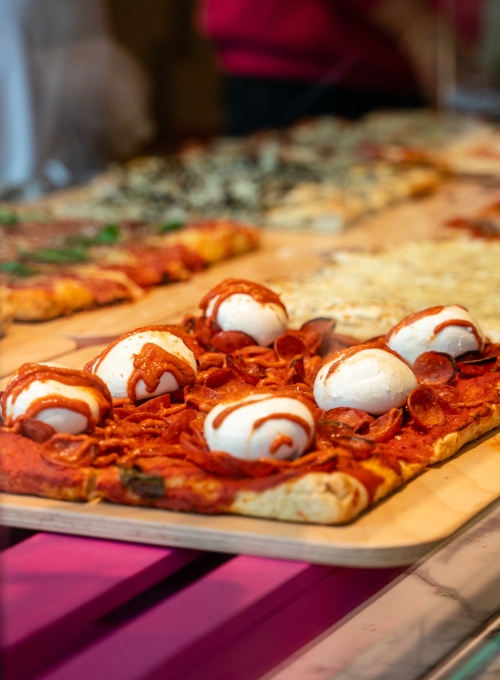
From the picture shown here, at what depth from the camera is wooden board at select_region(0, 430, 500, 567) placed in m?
1.24

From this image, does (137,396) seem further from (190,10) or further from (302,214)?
(190,10)

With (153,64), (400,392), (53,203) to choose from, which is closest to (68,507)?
(400,392)

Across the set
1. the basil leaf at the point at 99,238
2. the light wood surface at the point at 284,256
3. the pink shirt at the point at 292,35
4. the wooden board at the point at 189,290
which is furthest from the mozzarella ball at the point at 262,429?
the pink shirt at the point at 292,35

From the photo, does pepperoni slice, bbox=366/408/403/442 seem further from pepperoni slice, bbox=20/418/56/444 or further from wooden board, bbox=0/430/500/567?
pepperoni slice, bbox=20/418/56/444

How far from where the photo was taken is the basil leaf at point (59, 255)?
2.83 m

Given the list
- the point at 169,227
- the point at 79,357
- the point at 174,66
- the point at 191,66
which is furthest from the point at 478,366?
the point at 191,66

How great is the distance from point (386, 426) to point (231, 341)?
17.4 inches

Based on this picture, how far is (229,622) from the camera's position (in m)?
1.15

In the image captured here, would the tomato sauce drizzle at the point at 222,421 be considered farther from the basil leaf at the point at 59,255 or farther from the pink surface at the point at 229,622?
the basil leaf at the point at 59,255

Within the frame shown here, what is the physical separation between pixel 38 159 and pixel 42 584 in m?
3.31

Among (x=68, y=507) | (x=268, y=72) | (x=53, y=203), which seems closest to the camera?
(x=68, y=507)

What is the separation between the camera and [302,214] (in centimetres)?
342

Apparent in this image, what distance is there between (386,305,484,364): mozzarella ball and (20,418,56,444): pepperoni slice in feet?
2.20

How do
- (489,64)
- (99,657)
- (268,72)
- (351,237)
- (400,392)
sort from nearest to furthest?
(99,657) → (400,392) → (351,237) → (268,72) → (489,64)
